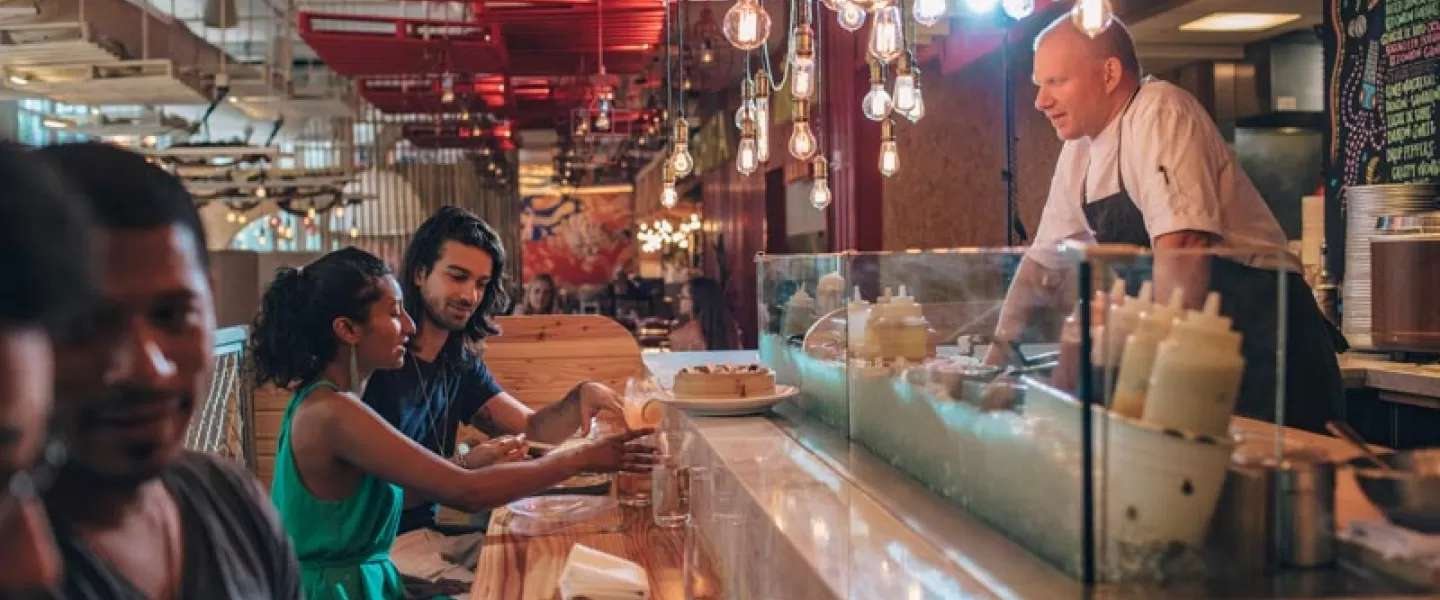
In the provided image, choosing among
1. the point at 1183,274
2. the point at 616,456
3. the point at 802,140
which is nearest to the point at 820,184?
the point at 802,140

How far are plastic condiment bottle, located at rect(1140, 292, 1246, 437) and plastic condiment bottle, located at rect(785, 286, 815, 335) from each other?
1.37 m

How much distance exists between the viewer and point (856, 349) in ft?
6.70

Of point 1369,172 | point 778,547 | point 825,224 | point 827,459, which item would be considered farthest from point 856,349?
point 825,224

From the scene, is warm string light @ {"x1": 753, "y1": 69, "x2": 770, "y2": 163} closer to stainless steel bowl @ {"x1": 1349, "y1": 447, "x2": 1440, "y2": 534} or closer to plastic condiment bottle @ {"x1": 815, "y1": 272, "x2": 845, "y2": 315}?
plastic condiment bottle @ {"x1": 815, "y1": 272, "x2": 845, "y2": 315}

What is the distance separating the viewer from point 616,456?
7.26 feet

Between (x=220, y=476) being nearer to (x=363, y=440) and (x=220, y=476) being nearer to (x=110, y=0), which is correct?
(x=363, y=440)

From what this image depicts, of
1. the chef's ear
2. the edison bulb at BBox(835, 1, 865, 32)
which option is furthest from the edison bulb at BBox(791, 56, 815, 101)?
the chef's ear

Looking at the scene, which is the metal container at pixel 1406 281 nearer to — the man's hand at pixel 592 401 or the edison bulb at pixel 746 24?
the edison bulb at pixel 746 24

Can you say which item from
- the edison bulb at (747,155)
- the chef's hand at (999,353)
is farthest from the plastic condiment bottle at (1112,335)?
the edison bulb at (747,155)

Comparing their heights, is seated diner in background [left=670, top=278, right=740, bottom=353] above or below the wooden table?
above

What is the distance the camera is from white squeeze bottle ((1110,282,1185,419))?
108 cm

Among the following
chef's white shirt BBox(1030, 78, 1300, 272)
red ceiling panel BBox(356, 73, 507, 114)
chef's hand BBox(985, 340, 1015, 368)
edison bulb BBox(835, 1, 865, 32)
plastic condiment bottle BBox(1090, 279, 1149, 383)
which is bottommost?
chef's hand BBox(985, 340, 1015, 368)

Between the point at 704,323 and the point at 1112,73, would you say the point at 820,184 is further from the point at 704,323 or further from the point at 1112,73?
the point at 704,323

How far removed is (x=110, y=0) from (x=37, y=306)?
961 cm
